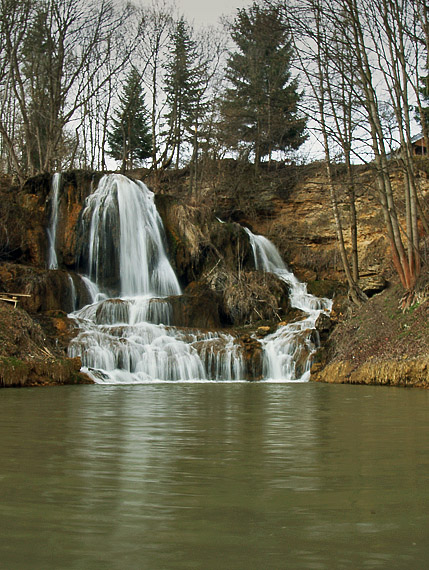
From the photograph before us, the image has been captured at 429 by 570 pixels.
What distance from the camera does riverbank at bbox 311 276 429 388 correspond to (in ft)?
39.2

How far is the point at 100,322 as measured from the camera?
18.4 metres

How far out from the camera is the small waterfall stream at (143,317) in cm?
1569

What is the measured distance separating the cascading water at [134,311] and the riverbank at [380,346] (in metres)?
2.75

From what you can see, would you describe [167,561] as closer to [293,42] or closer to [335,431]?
[335,431]

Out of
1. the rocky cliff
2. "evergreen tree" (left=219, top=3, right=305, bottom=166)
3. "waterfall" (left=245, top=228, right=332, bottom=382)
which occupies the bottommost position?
"waterfall" (left=245, top=228, right=332, bottom=382)

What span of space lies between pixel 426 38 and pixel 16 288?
45.2 ft

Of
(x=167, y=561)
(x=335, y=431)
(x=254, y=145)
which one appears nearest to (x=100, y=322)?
(x=335, y=431)

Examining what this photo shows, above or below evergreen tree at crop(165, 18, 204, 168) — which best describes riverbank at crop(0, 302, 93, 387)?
below

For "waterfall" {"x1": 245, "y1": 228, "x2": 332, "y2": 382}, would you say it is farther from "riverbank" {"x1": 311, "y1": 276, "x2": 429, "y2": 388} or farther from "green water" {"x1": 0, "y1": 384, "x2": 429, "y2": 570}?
"green water" {"x1": 0, "y1": 384, "x2": 429, "y2": 570}

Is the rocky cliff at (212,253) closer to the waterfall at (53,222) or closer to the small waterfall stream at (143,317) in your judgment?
the waterfall at (53,222)

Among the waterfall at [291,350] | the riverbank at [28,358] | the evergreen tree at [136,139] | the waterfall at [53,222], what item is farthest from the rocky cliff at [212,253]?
the evergreen tree at [136,139]

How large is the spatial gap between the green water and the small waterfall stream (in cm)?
1008

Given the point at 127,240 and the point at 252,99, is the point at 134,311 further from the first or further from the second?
the point at 252,99

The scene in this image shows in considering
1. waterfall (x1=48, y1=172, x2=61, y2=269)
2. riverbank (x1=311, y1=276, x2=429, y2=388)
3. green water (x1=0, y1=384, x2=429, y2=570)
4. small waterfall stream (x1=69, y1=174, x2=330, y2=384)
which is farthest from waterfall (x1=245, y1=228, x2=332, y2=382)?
green water (x1=0, y1=384, x2=429, y2=570)
